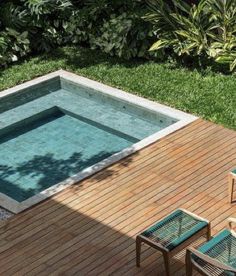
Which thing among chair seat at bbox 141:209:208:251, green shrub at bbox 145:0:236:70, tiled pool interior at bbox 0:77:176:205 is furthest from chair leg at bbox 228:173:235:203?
green shrub at bbox 145:0:236:70

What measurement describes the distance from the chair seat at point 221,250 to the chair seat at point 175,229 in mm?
372

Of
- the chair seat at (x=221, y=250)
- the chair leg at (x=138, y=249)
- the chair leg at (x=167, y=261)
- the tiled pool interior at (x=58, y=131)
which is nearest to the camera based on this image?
the chair seat at (x=221, y=250)

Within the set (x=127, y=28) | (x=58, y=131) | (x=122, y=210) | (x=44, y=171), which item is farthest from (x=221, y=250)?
(x=127, y=28)

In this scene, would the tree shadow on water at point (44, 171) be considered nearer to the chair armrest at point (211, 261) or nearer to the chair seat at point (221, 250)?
the chair seat at point (221, 250)

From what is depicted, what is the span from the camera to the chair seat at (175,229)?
7.91 metres

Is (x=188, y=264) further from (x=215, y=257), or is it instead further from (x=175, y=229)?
(x=175, y=229)

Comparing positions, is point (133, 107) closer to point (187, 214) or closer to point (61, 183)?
point (61, 183)

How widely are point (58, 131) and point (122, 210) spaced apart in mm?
3922

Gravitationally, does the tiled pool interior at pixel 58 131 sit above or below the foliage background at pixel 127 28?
below

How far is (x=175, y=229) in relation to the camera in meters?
8.17

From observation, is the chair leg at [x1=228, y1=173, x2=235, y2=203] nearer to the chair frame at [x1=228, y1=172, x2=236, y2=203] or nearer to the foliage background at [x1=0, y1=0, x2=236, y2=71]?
the chair frame at [x1=228, y1=172, x2=236, y2=203]

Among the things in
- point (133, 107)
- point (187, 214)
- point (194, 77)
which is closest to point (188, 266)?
point (187, 214)

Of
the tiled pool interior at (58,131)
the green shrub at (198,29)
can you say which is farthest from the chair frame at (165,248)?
the green shrub at (198,29)

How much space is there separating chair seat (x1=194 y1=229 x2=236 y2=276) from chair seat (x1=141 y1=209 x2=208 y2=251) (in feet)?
1.22
